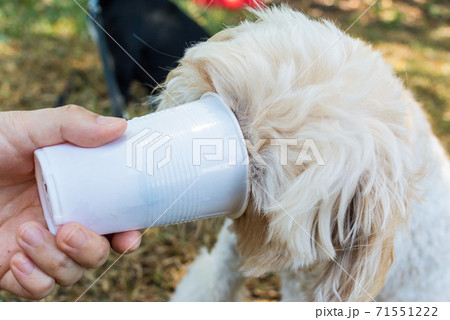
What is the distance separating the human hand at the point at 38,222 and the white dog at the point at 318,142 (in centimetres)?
33

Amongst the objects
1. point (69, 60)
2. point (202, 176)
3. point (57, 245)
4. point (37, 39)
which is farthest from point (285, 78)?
point (37, 39)

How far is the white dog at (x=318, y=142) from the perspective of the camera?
1.14 m

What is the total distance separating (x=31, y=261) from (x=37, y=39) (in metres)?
2.69

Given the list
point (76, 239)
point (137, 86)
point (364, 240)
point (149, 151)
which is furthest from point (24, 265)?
point (137, 86)

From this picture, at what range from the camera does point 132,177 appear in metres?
1.01

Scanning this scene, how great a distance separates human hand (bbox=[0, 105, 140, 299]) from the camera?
1098mm

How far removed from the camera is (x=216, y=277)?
1.99m

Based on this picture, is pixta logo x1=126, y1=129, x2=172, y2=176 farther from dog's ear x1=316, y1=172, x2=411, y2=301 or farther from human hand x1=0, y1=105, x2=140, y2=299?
dog's ear x1=316, y1=172, x2=411, y2=301

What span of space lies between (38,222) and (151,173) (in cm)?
44

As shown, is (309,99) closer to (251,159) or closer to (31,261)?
(251,159)

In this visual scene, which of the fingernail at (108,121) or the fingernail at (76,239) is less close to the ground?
the fingernail at (108,121)

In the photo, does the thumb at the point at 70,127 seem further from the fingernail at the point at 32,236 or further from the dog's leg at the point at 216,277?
the dog's leg at the point at 216,277

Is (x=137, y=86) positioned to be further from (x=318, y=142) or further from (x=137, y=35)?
(x=318, y=142)

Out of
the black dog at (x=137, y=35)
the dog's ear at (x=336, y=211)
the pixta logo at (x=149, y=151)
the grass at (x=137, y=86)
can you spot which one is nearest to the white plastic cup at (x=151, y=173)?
the pixta logo at (x=149, y=151)
